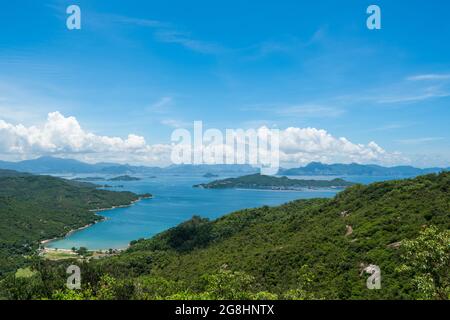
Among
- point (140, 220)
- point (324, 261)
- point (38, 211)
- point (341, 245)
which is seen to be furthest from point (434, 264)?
point (38, 211)

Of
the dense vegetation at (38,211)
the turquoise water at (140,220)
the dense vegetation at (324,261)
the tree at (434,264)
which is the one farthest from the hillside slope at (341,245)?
the dense vegetation at (38,211)

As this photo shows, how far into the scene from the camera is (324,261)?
79.6 feet

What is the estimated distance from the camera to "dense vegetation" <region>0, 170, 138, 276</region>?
3182 inches

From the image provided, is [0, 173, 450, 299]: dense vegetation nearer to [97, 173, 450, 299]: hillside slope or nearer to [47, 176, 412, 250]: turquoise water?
[97, 173, 450, 299]: hillside slope

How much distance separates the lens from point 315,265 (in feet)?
78.4

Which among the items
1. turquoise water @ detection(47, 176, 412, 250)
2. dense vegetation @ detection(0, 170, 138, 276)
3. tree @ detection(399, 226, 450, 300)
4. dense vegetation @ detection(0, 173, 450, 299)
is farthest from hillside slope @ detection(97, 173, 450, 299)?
dense vegetation @ detection(0, 170, 138, 276)

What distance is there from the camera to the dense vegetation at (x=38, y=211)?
8081cm

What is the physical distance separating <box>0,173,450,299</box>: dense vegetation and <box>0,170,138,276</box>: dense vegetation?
151 feet

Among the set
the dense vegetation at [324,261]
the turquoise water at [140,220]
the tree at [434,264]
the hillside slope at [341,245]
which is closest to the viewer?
the tree at [434,264]

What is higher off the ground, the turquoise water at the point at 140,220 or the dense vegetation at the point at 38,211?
the dense vegetation at the point at 38,211

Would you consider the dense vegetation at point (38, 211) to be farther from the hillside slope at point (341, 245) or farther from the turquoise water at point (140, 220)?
the hillside slope at point (341, 245)

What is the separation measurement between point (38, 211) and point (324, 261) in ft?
375

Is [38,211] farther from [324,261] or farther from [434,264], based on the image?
[434,264]

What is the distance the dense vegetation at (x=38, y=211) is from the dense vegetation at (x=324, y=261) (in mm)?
45955
